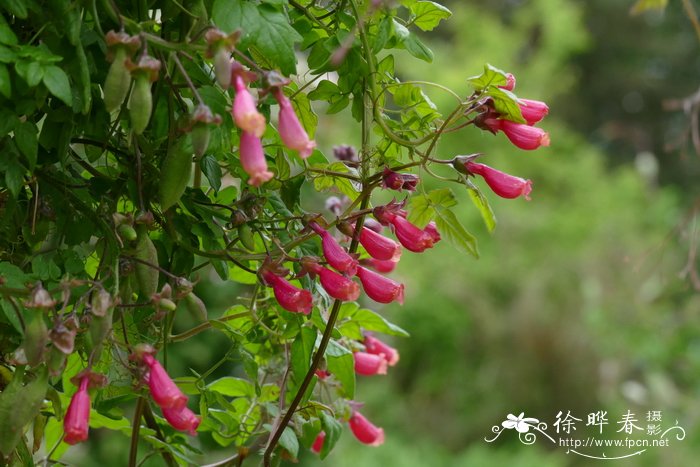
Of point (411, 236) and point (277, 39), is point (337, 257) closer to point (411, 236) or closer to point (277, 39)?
point (411, 236)

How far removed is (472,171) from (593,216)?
239 inches

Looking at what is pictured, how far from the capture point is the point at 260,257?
0.70 metres

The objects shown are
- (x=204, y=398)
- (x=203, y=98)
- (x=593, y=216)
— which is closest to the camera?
(x=203, y=98)

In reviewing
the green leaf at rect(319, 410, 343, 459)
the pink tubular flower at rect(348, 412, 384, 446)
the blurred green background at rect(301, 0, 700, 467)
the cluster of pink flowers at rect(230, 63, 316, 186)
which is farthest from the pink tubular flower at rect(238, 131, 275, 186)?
the blurred green background at rect(301, 0, 700, 467)

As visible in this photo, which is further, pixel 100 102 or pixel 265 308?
pixel 265 308

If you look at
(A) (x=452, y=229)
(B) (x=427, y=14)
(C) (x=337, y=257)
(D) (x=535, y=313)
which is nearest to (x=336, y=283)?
(C) (x=337, y=257)

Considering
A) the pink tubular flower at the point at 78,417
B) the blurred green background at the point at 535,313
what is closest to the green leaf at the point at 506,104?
the pink tubular flower at the point at 78,417

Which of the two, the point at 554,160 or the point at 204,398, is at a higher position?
the point at 204,398

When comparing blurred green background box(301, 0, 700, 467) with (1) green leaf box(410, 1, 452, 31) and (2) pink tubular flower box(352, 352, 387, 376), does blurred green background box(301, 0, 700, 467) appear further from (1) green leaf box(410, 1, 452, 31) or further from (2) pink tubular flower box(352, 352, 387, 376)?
(1) green leaf box(410, 1, 452, 31)

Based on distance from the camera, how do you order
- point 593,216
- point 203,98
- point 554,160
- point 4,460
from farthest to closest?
point 554,160
point 593,216
point 4,460
point 203,98

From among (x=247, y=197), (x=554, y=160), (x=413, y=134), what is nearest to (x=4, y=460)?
(x=247, y=197)

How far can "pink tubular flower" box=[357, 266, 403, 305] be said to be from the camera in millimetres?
714

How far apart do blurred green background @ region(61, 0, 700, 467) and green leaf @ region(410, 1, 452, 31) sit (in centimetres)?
186

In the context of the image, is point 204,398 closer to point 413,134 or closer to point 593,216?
point 413,134
